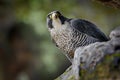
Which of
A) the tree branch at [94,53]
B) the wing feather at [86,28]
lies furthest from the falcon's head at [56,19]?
the tree branch at [94,53]

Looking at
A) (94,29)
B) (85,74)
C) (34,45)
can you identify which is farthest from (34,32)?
(85,74)

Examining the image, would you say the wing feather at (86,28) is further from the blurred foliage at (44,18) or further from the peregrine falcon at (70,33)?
the blurred foliage at (44,18)

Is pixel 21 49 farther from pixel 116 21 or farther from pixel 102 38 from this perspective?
pixel 102 38

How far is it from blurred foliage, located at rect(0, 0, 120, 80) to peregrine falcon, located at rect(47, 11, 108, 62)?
461 inches

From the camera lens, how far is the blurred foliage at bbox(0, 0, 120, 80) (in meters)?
21.5

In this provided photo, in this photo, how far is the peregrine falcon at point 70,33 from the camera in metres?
9.16

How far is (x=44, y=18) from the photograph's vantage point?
21266 mm

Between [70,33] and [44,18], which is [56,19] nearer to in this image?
[70,33]

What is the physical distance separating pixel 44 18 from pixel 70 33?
1206 cm

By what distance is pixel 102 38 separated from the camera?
9.13 metres

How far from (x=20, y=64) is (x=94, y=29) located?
14.2 metres

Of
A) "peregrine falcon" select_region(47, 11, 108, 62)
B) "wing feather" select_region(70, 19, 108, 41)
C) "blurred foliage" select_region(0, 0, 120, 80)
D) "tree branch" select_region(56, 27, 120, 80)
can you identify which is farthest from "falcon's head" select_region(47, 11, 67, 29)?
"blurred foliage" select_region(0, 0, 120, 80)

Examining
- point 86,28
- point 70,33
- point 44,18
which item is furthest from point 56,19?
point 44,18

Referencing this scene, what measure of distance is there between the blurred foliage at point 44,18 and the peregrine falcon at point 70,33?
11698mm
